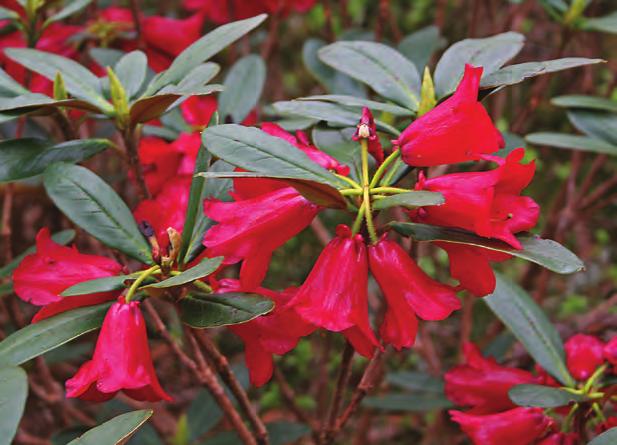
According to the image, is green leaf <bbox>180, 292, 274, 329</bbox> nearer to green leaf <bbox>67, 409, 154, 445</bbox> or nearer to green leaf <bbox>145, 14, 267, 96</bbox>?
green leaf <bbox>67, 409, 154, 445</bbox>

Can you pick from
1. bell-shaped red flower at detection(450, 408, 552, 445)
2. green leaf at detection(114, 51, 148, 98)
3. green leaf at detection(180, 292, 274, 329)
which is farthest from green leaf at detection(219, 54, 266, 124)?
bell-shaped red flower at detection(450, 408, 552, 445)

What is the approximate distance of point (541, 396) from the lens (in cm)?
84

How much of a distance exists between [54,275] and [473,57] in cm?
51

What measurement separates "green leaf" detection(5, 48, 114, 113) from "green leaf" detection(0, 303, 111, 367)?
10.5 inches

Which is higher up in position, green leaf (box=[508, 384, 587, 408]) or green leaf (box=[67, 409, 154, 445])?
green leaf (box=[67, 409, 154, 445])

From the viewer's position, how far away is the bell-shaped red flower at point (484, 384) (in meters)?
0.94

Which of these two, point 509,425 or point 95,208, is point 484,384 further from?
point 95,208

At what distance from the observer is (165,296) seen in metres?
0.78

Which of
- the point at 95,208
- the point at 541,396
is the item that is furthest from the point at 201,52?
the point at 541,396

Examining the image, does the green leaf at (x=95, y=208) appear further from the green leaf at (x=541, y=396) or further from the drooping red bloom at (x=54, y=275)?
the green leaf at (x=541, y=396)

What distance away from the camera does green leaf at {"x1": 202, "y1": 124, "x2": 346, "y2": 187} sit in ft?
2.17

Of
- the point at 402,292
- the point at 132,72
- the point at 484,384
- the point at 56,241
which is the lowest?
the point at 484,384

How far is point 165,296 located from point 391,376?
719mm

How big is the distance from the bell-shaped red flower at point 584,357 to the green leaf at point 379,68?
364 millimetres
